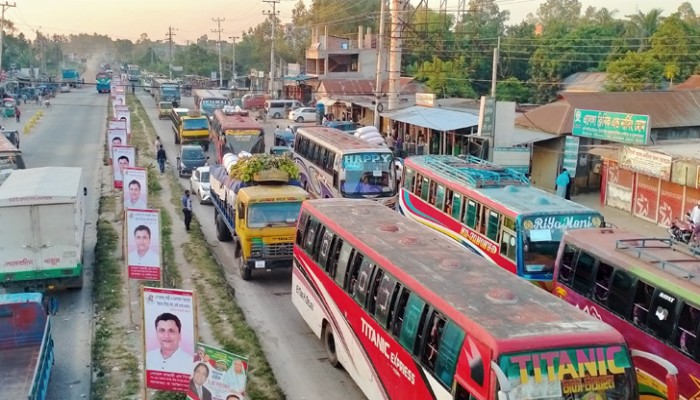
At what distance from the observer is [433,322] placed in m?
9.06

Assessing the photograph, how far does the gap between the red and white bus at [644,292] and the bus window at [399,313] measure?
2986 millimetres

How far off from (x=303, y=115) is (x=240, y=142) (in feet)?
97.6

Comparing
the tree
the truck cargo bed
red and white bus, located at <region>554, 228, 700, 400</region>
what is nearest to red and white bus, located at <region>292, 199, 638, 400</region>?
red and white bus, located at <region>554, 228, 700, 400</region>

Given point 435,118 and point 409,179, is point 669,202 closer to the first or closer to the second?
point 409,179

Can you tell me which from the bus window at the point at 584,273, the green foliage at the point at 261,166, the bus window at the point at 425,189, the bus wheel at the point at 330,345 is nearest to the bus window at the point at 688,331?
the bus window at the point at 584,273

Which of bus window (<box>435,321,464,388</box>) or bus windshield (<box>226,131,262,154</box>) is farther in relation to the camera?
bus windshield (<box>226,131,262,154</box>)

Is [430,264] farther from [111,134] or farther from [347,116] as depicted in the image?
[347,116]

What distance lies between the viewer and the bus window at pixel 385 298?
10.4 metres

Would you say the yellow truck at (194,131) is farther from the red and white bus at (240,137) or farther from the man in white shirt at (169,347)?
the man in white shirt at (169,347)

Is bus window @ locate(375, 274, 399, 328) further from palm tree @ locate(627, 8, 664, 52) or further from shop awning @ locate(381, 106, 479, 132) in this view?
palm tree @ locate(627, 8, 664, 52)

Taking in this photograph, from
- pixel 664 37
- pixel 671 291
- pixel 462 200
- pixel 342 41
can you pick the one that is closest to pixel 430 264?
pixel 671 291

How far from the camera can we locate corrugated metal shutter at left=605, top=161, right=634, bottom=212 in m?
27.0

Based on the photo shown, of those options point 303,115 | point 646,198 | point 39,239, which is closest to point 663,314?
point 39,239

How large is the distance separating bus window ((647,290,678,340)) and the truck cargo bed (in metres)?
9.35
